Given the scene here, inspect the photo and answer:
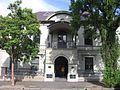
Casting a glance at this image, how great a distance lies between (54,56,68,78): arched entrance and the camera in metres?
32.5

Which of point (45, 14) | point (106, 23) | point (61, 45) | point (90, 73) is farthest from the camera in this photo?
point (45, 14)

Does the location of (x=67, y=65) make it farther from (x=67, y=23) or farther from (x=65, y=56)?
(x=67, y=23)

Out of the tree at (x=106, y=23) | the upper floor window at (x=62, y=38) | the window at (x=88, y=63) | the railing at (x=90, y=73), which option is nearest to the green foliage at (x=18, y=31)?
the tree at (x=106, y=23)

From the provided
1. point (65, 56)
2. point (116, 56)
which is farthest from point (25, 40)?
point (116, 56)

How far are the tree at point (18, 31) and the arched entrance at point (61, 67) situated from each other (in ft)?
23.4

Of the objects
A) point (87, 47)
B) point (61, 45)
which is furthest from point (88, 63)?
point (61, 45)

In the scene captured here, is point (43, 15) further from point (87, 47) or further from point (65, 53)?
point (87, 47)

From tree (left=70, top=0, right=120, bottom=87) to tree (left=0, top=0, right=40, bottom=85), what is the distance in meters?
4.79

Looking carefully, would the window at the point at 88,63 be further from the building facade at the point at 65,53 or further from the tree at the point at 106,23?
the tree at the point at 106,23

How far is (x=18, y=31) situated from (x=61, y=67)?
33.7 feet

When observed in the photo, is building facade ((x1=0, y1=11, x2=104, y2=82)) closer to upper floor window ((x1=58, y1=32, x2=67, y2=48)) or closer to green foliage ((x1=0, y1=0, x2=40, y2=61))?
upper floor window ((x1=58, y1=32, x2=67, y2=48))

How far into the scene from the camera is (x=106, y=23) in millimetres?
24578

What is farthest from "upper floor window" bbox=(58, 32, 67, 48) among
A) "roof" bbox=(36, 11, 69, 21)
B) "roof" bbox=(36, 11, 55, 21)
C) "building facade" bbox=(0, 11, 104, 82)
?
"roof" bbox=(36, 11, 55, 21)

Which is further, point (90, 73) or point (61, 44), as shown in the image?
point (61, 44)
